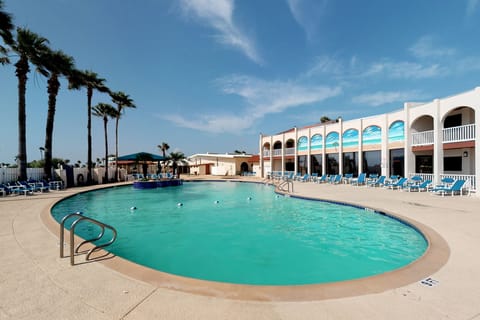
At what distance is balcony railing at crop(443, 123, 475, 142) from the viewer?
12.8m

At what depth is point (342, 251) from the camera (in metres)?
5.65

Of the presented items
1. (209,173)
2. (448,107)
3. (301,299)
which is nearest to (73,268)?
(301,299)

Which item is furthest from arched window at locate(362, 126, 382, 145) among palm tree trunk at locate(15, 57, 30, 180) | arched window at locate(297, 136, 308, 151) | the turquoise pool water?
palm tree trunk at locate(15, 57, 30, 180)

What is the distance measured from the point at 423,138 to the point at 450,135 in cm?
175

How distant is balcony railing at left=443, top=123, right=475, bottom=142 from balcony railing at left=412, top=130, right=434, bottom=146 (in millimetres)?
972

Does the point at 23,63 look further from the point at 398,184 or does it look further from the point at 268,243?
the point at 398,184

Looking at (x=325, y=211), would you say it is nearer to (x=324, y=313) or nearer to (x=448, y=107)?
(x=324, y=313)

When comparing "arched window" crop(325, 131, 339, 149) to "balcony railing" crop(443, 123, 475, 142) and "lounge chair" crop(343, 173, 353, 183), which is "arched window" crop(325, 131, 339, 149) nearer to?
"lounge chair" crop(343, 173, 353, 183)

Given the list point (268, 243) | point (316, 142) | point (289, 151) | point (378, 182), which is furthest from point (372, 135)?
point (268, 243)

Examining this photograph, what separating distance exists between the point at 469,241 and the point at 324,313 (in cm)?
480

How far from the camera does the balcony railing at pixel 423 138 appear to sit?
1519 cm

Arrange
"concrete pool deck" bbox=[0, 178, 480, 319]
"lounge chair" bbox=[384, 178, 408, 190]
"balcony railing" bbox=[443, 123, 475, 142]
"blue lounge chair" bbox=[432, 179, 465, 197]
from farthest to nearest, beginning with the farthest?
"lounge chair" bbox=[384, 178, 408, 190]
"balcony railing" bbox=[443, 123, 475, 142]
"blue lounge chair" bbox=[432, 179, 465, 197]
"concrete pool deck" bbox=[0, 178, 480, 319]

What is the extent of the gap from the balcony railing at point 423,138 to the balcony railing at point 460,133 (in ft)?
3.19

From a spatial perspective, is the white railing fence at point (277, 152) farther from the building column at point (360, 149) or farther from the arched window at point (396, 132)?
the arched window at point (396, 132)
